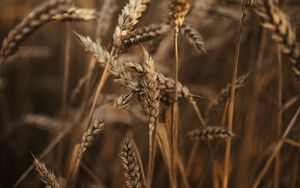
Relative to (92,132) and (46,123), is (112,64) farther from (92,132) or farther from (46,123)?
(46,123)

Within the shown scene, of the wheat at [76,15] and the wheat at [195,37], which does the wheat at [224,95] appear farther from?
the wheat at [76,15]

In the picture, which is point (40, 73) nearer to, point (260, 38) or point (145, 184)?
point (260, 38)

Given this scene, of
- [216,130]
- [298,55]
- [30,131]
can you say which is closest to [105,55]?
[216,130]

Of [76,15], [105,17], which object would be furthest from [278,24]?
[105,17]

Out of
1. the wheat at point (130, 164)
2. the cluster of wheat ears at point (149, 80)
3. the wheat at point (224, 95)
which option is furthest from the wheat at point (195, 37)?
the wheat at point (130, 164)

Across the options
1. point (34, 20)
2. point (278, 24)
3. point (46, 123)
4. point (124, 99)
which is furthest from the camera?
point (46, 123)
